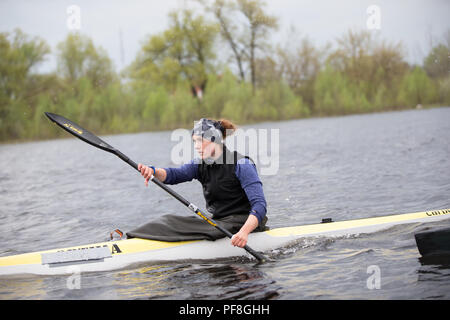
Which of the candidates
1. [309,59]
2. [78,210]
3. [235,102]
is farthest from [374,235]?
[309,59]

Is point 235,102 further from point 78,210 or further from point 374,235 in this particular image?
point 374,235

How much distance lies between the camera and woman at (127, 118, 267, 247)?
500 centimetres

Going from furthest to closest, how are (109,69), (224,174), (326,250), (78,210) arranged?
(109,69)
(78,210)
(326,250)
(224,174)

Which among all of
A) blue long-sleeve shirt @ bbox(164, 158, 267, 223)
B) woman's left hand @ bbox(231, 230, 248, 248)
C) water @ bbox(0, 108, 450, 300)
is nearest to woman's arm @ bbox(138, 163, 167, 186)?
blue long-sleeve shirt @ bbox(164, 158, 267, 223)

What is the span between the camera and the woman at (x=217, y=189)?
500 centimetres

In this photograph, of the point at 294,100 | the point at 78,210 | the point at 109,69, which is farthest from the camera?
the point at 294,100

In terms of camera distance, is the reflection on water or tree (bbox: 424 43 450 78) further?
tree (bbox: 424 43 450 78)

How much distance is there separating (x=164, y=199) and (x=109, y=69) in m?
30.2

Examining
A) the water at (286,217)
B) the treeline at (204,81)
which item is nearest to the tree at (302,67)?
the treeline at (204,81)

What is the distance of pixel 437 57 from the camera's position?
38.7 m

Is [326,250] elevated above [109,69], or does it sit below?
below

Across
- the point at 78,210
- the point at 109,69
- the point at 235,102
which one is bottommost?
the point at 78,210

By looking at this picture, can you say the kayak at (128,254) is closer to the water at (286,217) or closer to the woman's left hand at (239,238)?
the water at (286,217)

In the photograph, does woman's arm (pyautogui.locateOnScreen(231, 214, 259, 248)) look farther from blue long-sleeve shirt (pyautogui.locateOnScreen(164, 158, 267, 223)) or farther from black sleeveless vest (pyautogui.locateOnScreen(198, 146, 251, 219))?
black sleeveless vest (pyautogui.locateOnScreen(198, 146, 251, 219))
